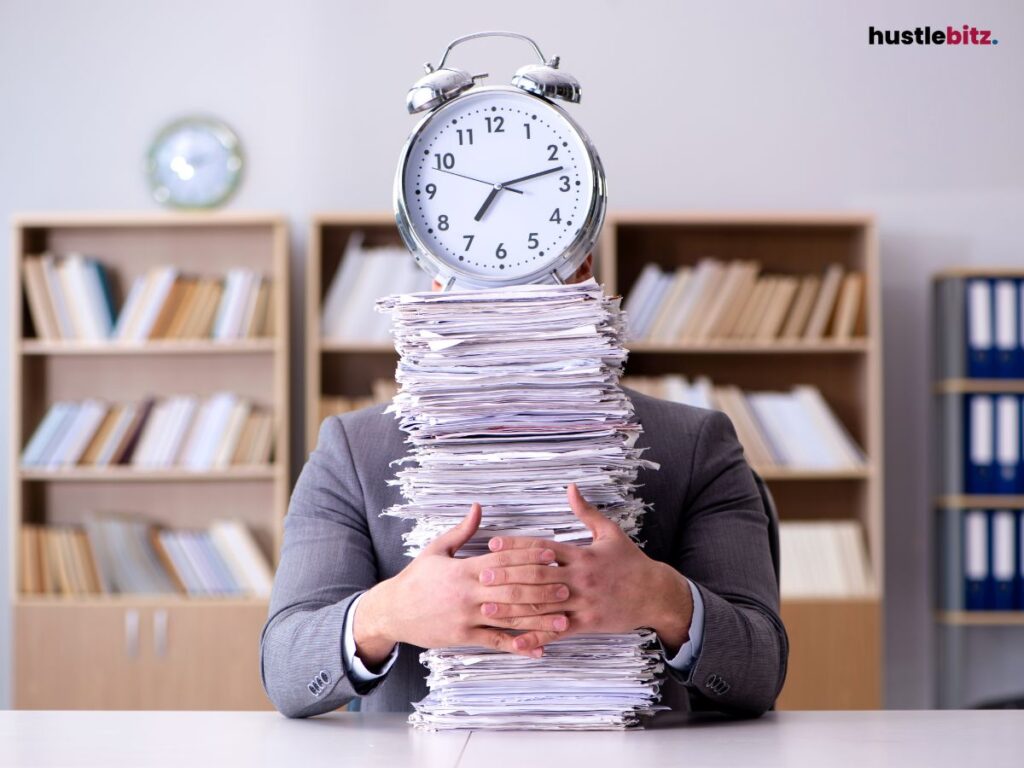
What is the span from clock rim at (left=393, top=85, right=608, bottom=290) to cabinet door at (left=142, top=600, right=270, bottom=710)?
2910mm

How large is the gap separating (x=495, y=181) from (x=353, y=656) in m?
0.52

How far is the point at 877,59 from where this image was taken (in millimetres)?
4457

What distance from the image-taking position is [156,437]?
414 centimetres

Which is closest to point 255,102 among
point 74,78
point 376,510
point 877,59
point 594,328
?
point 74,78

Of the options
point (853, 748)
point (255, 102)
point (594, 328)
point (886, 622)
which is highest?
point (255, 102)

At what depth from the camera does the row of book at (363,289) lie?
13.5 feet

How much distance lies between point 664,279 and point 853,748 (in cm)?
309

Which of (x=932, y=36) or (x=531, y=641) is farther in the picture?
(x=932, y=36)

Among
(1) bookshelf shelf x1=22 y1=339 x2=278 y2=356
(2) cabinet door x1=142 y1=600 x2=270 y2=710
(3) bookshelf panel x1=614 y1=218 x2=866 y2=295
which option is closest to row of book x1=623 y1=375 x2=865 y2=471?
(3) bookshelf panel x1=614 y1=218 x2=866 y2=295

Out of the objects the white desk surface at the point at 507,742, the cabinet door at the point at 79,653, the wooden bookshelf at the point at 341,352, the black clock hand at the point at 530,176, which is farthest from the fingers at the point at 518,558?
the cabinet door at the point at 79,653

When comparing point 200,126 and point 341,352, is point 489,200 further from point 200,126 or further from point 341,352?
point 200,126

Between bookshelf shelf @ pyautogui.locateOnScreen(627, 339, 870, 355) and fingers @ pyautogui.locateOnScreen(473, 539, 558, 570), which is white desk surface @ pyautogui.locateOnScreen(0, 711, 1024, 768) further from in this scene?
bookshelf shelf @ pyautogui.locateOnScreen(627, 339, 870, 355)

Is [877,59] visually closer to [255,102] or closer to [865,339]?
[865,339]

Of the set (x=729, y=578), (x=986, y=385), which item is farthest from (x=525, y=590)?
(x=986, y=385)
